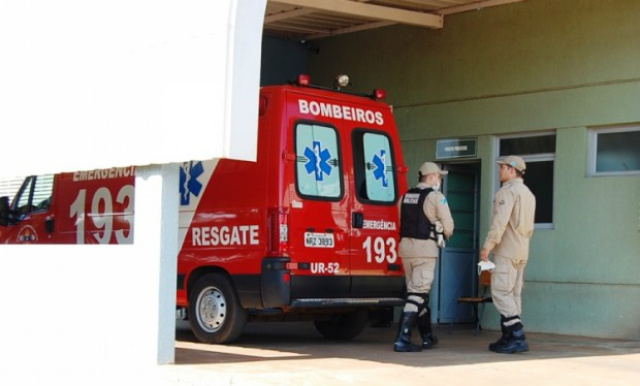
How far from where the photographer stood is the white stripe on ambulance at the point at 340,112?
10.5 metres

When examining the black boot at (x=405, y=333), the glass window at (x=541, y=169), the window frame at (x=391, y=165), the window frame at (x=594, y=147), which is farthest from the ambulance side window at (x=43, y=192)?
the window frame at (x=594, y=147)

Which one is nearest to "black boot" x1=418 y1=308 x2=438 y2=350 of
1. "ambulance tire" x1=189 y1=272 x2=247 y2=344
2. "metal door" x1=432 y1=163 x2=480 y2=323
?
"ambulance tire" x1=189 y1=272 x2=247 y2=344

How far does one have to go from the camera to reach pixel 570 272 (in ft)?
41.0

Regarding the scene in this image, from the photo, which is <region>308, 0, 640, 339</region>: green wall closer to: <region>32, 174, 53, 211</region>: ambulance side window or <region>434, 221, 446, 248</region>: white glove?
<region>434, 221, 446, 248</region>: white glove

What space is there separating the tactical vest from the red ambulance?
52 centimetres

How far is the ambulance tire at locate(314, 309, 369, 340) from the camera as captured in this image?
11.7 meters

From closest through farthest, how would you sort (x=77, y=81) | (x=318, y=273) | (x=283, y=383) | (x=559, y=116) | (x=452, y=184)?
(x=283, y=383) < (x=77, y=81) < (x=318, y=273) < (x=559, y=116) < (x=452, y=184)

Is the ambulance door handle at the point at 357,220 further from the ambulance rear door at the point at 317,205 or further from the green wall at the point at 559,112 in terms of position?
the green wall at the point at 559,112

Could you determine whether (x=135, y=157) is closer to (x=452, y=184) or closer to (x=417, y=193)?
(x=417, y=193)

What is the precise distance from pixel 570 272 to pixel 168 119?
6117 mm

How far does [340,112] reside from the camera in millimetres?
10867

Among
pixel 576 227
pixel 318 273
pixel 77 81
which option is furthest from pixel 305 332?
pixel 77 81

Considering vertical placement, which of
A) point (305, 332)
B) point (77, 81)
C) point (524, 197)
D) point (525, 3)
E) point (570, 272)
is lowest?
point (305, 332)

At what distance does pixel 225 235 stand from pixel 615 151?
4875mm
